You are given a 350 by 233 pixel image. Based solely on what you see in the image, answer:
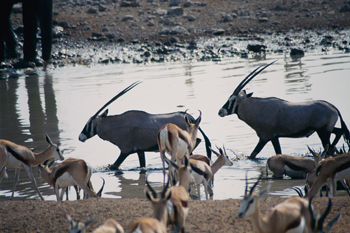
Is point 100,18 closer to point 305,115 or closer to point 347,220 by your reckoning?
point 305,115

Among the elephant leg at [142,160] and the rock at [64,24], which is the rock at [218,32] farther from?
the elephant leg at [142,160]

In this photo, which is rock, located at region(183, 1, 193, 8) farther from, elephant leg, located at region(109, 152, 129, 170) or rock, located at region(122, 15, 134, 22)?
elephant leg, located at region(109, 152, 129, 170)

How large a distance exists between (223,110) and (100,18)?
717 inches

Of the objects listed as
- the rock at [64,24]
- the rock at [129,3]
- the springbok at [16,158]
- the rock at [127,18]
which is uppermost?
the rock at [129,3]

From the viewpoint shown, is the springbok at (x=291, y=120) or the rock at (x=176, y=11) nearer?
the springbok at (x=291, y=120)

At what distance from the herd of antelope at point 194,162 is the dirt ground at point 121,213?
31 centimetres

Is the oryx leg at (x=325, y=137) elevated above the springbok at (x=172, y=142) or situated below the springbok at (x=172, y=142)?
below

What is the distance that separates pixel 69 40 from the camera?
23422mm

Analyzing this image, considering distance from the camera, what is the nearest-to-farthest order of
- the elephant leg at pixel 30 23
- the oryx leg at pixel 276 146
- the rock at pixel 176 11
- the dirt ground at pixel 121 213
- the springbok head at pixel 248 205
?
the springbok head at pixel 248 205 → the dirt ground at pixel 121 213 → the oryx leg at pixel 276 146 → the elephant leg at pixel 30 23 → the rock at pixel 176 11

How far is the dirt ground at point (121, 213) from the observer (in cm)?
497

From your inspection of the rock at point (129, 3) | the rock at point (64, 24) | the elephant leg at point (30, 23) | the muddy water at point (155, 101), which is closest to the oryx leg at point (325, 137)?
the muddy water at point (155, 101)

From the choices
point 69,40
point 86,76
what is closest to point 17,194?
point 86,76

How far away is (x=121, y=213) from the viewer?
5.38 meters

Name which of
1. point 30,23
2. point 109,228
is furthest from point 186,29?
point 109,228
